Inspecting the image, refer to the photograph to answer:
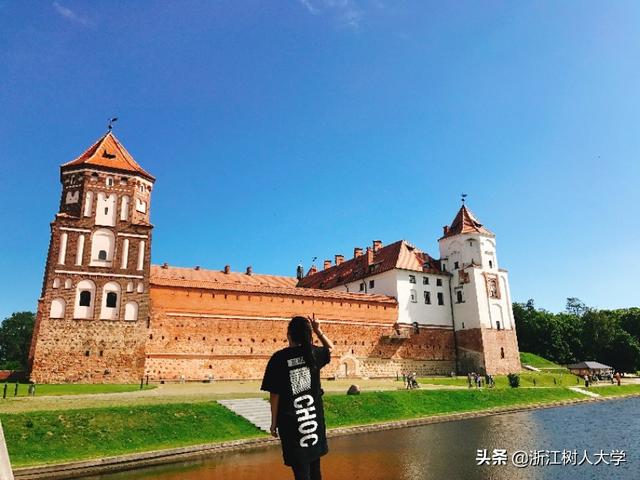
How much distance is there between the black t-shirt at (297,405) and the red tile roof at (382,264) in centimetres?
4052

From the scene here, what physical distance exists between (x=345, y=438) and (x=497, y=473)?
7591mm

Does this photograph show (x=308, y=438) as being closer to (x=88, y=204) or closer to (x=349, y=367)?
(x=88, y=204)

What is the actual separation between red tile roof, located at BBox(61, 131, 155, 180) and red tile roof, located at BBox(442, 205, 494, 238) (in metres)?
30.5

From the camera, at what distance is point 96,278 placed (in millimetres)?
28516

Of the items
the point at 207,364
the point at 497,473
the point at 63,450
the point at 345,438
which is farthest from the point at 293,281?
the point at 497,473

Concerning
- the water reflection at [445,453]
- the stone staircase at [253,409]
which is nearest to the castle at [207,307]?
the stone staircase at [253,409]

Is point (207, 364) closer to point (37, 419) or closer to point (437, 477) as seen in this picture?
point (37, 419)

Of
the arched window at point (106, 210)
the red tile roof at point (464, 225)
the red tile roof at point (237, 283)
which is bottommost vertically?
the red tile roof at point (237, 283)

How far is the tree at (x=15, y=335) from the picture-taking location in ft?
258

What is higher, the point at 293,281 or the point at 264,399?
the point at 293,281

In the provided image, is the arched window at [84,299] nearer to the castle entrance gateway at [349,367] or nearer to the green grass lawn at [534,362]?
the castle entrance gateway at [349,367]

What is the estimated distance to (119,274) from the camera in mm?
29141

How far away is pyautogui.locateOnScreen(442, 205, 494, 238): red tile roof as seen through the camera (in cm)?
4719

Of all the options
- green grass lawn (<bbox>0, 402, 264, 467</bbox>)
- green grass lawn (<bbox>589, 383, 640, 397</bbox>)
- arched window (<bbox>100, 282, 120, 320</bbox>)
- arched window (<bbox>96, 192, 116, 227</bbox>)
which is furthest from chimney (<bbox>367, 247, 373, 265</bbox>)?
green grass lawn (<bbox>0, 402, 264, 467</bbox>)
